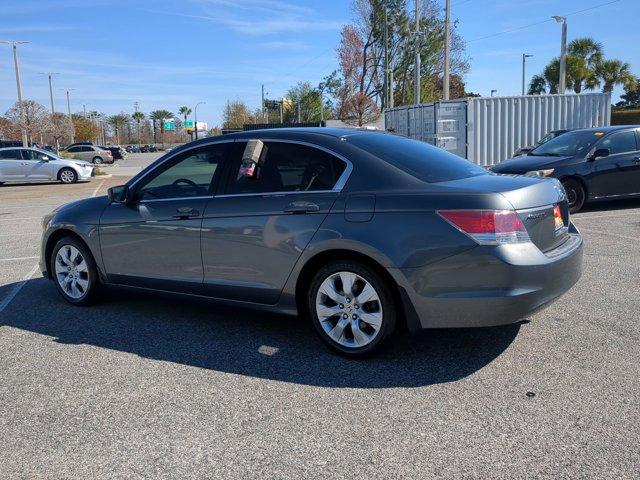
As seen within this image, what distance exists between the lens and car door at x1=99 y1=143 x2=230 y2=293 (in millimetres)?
4902

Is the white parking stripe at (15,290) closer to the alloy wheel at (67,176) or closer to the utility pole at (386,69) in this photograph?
the alloy wheel at (67,176)

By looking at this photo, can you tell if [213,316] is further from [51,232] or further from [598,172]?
[598,172]

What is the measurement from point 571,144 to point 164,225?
28.5ft

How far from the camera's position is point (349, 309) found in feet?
13.7

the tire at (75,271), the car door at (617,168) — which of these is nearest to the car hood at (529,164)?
the car door at (617,168)

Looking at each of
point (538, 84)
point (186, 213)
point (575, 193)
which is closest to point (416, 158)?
point (186, 213)

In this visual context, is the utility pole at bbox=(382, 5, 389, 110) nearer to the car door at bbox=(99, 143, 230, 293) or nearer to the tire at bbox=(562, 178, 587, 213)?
the tire at bbox=(562, 178, 587, 213)

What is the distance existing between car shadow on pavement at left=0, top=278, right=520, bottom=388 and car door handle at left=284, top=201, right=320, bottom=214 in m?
1.04

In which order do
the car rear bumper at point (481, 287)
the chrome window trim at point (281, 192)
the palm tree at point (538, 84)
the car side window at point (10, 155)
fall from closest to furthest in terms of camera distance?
the car rear bumper at point (481, 287) < the chrome window trim at point (281, 192) < the car side window at point (10, 155) < the palm tree at point (538, 84)

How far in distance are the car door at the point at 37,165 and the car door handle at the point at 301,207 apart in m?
23.9

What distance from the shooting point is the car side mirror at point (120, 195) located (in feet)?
17.6

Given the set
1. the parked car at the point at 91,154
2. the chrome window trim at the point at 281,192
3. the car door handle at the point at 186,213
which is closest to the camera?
the chrome window trim at the point at 281,192

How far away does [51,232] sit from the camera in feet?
19.4

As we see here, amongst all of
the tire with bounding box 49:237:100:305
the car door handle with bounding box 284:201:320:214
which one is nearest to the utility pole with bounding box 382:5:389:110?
the tire with bounding box 49:237:100:305
